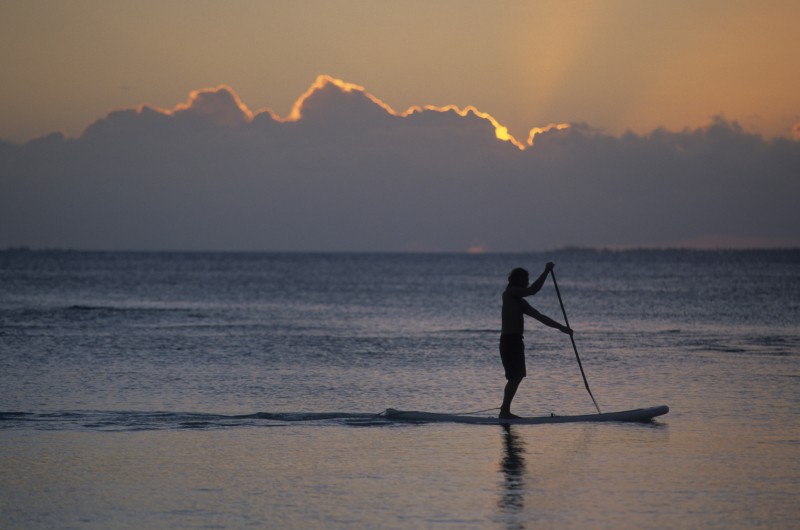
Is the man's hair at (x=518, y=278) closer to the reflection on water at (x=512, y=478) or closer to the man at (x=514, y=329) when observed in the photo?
the man at (x=514, y=329)

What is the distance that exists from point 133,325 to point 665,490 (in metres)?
27.2

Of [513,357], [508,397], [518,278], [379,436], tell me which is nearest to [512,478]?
[379,436]

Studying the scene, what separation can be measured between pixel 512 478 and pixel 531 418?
346 centimetres

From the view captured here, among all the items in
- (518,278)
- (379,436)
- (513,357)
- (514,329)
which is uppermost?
(518,278)

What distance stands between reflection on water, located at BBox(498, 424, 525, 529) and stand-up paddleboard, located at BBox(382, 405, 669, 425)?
37cm

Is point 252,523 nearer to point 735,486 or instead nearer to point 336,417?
point 735,486

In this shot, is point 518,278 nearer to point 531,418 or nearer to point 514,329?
point 514,329

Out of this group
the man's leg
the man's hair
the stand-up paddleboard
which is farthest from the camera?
the man's hair

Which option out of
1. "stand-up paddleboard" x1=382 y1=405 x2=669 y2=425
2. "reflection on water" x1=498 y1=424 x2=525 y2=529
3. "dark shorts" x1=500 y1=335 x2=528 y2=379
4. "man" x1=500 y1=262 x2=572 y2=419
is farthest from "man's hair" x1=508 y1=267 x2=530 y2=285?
"reflection on water" x1=498 y1=424 x2=525 y2=529

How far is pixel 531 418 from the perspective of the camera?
43.2ft

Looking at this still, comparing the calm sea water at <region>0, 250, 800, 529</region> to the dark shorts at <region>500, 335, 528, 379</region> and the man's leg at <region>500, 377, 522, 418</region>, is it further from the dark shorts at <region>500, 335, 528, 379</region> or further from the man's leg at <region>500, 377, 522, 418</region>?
the dark shorts at <region>500, 335, 528, 379</region>

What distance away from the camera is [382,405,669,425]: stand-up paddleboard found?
13.1 m

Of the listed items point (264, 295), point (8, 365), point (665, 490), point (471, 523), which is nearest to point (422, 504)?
point (471, 523)

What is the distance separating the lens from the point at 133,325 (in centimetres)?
3406
